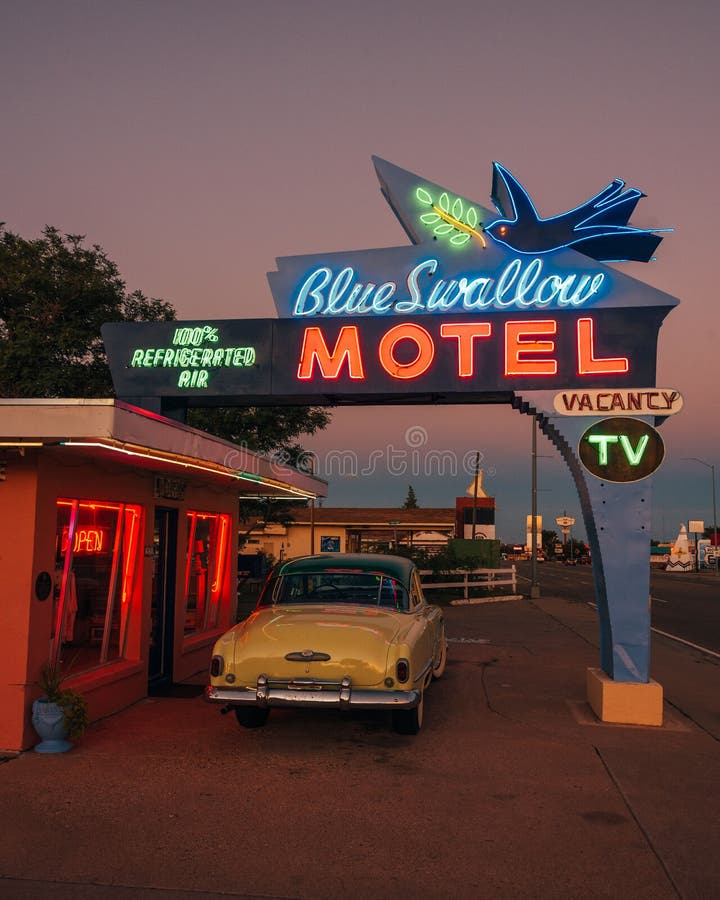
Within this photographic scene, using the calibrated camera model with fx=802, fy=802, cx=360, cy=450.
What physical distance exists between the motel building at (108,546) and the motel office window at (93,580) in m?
0.02

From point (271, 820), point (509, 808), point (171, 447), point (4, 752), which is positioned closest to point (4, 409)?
point (171, 447)

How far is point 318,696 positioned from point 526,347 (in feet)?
16.0

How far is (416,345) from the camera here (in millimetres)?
9969

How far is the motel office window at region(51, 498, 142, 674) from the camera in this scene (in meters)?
8.42

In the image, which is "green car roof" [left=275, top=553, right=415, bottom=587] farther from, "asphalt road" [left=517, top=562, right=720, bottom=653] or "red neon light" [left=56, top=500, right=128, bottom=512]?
"asphalt road" [left=517, top=562, right=720, bottom=653]

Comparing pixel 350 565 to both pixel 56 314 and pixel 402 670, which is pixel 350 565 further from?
pixel 56 314

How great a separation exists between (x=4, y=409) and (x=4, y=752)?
10.3 feet

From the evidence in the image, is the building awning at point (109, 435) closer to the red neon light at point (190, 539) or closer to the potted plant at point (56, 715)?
the potted plant at point (56, 715)

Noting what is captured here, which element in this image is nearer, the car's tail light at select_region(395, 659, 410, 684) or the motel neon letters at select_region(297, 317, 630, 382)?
the car's tail light at select_region(395, 659, 410, 684)

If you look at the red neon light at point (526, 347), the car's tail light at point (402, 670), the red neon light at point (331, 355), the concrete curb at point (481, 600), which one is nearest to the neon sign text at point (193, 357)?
the red neon light at point (331, 355)

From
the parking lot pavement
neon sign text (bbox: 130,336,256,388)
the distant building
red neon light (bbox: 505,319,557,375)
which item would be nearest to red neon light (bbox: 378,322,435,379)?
red neon light (bbox: 505,319,557,375)

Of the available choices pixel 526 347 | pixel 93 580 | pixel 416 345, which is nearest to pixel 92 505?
pixel 93 580

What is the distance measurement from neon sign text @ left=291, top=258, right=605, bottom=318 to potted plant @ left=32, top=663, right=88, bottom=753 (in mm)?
5392

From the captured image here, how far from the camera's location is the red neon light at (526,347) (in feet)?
31.4
